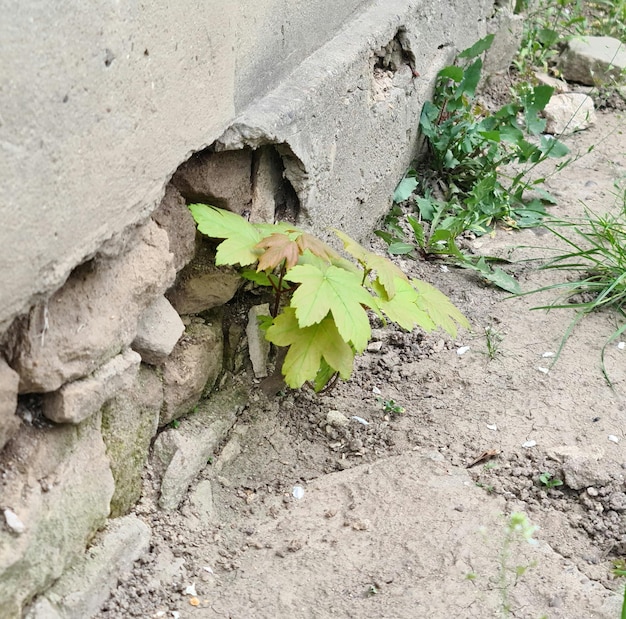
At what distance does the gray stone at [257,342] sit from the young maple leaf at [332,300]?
1.23 ft

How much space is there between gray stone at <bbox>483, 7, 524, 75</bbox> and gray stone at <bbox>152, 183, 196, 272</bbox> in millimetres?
2538

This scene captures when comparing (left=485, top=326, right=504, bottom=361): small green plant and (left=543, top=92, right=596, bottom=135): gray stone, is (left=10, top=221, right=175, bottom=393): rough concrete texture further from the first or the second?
(left=543, top=92, right=596, bottom=135): gray stone

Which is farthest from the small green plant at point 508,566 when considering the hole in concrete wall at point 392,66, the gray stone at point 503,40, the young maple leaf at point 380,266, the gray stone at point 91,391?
the gray stone at point 503,40

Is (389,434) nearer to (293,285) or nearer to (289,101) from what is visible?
(293,285)

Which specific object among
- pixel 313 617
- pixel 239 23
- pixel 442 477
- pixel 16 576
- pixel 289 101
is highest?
pixel 239 23

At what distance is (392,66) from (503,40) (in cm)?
149

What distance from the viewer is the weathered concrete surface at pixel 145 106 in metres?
1.38

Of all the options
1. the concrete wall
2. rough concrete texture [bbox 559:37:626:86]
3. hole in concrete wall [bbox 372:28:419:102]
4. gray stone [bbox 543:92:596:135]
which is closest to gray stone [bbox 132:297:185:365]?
the concrete wall

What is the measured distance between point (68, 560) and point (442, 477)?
92 centimetres

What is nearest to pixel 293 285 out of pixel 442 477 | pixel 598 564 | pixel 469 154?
pixel 442 477

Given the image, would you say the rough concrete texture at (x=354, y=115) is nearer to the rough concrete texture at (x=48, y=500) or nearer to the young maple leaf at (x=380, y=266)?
the young maple leaf at (x=380, y=266)

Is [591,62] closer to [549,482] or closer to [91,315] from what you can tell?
[549,482]

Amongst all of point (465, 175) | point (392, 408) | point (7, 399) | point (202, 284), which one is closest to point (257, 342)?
point (202, 284)

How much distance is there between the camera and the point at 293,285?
233cm
